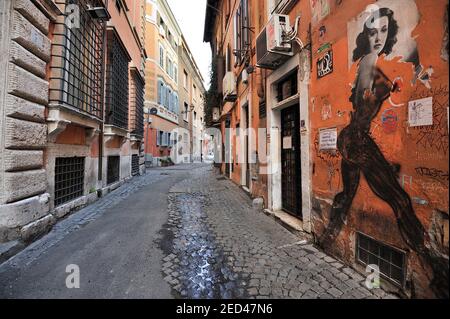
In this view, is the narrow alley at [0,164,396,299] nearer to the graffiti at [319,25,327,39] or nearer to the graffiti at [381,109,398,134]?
the graffiti at [381,109,398,134]

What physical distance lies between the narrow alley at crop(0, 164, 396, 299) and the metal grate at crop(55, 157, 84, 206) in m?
0.53

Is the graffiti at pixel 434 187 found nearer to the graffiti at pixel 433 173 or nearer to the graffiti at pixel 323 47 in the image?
the graffiti at pixel 433 173

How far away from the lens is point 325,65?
3123 millimetres

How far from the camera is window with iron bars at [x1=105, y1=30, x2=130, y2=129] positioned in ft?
23.9

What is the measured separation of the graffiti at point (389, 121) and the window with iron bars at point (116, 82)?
24.2 ft

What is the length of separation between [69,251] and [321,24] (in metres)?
4.69

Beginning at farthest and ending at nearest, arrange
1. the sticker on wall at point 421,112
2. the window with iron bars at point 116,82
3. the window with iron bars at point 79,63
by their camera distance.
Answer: the window with iron bars at point 116,82, the window with iron bars at point 79,63, the sticker on wall at point 421,112

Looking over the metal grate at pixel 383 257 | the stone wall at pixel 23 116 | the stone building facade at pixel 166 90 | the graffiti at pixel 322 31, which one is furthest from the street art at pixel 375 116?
the stone building facade at pixel 166 90

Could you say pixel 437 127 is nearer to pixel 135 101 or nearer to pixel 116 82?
pixel 116 82

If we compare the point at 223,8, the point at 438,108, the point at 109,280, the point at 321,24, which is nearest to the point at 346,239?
the point at 438,108

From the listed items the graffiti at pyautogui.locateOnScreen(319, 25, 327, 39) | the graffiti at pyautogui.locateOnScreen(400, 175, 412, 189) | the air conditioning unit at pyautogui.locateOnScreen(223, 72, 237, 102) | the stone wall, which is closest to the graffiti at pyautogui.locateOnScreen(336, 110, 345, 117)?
the graffiti at pyautogui.locateOnScreen(400, 175, 412, 189)

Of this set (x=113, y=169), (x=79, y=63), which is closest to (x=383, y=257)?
Result: (x=79, y=63)

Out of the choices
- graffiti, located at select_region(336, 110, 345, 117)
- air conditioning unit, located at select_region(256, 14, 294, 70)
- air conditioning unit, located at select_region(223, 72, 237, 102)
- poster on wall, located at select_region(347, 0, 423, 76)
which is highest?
air conditioning unit, located at select_region(223, 72, 237, 102)

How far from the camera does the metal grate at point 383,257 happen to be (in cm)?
212
